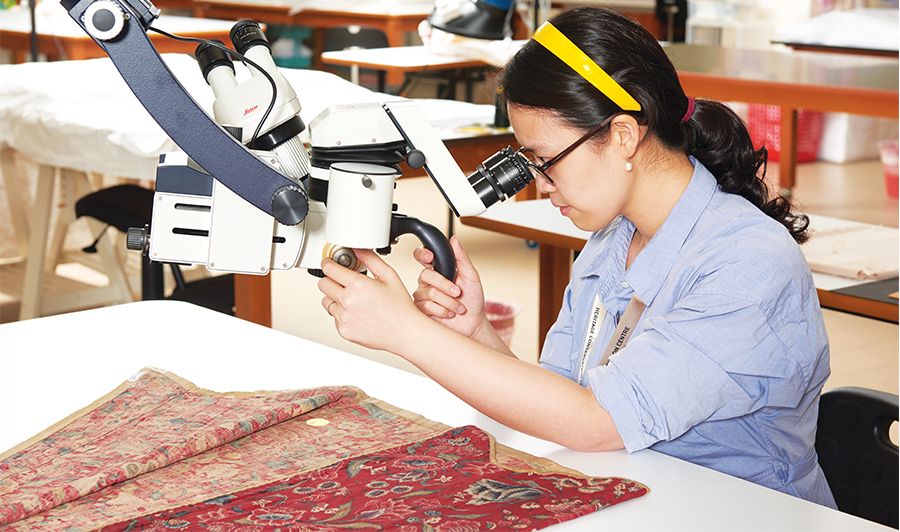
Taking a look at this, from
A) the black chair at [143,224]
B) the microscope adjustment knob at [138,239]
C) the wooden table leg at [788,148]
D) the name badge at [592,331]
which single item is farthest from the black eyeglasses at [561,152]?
the wooden table leg at [788,148]

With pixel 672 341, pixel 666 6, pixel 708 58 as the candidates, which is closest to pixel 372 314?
pixel 672 341

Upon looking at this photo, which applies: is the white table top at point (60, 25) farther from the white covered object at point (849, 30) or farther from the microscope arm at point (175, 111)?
the microscope arm at point (175, 111)

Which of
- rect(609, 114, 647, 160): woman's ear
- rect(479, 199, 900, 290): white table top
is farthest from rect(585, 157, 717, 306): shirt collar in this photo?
rect(479, 199, 900, 290): white table top

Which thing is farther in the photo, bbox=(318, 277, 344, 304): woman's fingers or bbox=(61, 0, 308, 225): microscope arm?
bbox=(318, 277, 344, 304): woman's fingers

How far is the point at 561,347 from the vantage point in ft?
5.54

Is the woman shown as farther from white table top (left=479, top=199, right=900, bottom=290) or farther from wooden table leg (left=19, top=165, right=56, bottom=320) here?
wooden table leg (left=19, top=165, right=56, bottom=320)

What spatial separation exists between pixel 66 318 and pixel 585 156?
83cm

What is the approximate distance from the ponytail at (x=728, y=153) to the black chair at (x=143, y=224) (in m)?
1.84

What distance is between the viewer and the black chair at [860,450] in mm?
1569

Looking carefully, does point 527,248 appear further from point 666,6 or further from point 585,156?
point 585,156

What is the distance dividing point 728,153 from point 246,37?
64cm

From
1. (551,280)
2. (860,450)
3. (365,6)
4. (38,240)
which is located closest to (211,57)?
(860,450)

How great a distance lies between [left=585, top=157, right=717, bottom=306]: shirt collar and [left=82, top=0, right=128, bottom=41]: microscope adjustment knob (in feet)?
2.38

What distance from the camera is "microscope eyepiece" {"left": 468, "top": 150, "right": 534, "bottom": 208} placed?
124 centimetres
